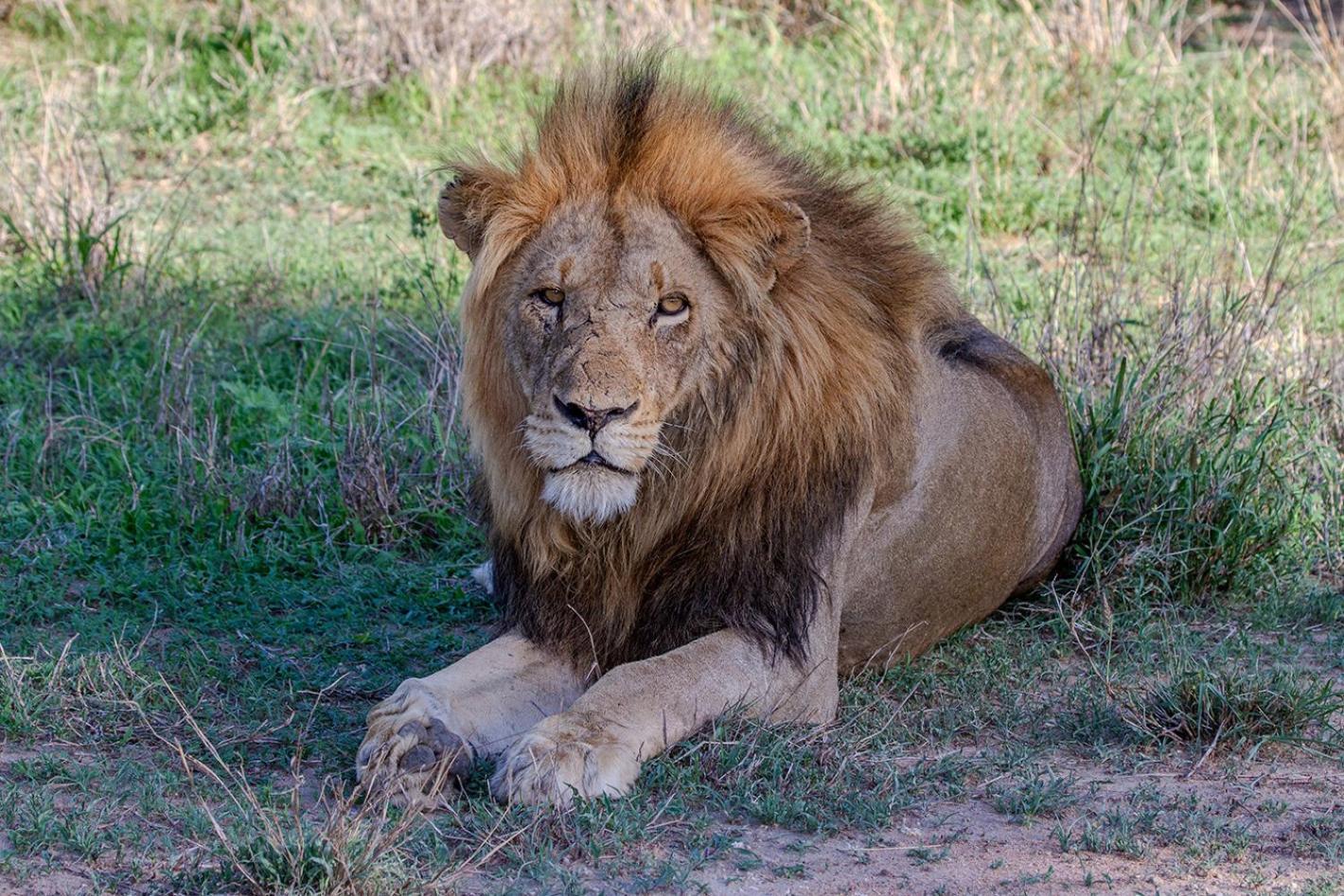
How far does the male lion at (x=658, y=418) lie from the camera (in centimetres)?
331

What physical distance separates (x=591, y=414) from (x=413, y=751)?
0.70 metres

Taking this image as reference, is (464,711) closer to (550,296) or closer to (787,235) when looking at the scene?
(550,296)

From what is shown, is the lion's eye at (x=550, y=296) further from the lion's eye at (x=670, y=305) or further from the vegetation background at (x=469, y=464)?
the vegetation background at (x=469, y=464)

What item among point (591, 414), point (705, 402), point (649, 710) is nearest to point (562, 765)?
point (649, 710)

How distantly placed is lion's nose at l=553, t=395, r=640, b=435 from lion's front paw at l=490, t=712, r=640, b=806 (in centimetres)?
54

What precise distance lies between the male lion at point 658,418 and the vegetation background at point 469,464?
0.63ft

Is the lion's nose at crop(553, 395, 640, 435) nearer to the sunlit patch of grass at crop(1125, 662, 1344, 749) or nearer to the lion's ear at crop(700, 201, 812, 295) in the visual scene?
the lion's ear at crop(700, 201, 812, 295)

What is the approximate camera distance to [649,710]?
334cm

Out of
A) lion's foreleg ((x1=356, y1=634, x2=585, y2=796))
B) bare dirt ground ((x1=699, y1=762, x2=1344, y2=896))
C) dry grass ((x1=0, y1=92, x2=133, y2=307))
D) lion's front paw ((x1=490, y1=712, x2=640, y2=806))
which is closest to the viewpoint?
bare dirt ground ((x1=699, y1=762, x2=1344, y2=896))

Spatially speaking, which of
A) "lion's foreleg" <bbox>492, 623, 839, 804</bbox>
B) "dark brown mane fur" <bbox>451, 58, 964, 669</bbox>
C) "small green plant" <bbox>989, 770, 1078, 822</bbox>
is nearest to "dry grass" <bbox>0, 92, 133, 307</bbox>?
"dark brown mane fur" <bbox>451, 58, 964, 669</bbox>

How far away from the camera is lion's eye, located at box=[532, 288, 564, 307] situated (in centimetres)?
343

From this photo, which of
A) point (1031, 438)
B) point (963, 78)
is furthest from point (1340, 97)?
point (1031, 438)

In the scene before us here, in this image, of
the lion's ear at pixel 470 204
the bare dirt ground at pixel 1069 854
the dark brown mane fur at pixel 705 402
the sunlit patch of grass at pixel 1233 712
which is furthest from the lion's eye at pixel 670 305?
the sunlit patch of grass at pixel 1233 712

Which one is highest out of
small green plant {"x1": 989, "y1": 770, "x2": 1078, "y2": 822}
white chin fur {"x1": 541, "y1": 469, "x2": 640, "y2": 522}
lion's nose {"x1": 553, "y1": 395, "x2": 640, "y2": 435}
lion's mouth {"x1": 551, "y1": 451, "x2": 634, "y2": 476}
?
lion's nose {"x1": 553, "y1": 395, "x2": 640, "y2": 435}
